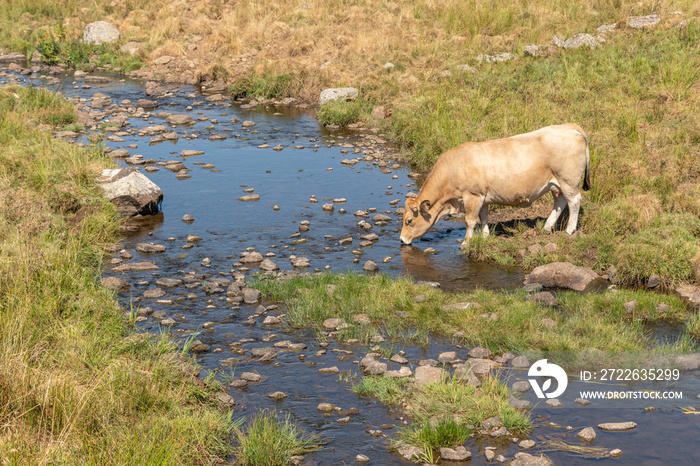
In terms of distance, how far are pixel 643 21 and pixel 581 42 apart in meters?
2.47

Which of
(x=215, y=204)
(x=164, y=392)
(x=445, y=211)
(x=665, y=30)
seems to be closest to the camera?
(x=164, y=392)

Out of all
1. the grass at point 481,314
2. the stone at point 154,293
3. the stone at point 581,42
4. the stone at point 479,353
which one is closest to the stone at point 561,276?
the grass at point 481,314

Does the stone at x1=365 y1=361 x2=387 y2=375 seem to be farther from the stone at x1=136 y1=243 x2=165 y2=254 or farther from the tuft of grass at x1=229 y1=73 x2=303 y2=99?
the tuft of grass at x1=229 y1=73 x2=303 y2=99

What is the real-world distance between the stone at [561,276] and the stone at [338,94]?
40.7 feet

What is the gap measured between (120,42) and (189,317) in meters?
26.1

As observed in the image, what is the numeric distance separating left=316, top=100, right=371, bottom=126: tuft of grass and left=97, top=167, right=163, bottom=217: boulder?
8.17m

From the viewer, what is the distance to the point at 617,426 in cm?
671

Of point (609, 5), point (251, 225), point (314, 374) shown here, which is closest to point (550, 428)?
point (314, 374)

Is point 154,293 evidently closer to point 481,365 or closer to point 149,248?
point 149,248

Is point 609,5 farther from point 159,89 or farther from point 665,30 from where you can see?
point 159,89

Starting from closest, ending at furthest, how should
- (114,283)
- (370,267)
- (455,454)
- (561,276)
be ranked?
(455,454), (114,283), (561,276), (370,267)

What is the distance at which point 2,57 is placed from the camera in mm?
31141

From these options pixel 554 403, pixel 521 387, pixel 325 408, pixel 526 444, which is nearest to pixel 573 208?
pixel 521 387

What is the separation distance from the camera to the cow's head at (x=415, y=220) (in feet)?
40.7
